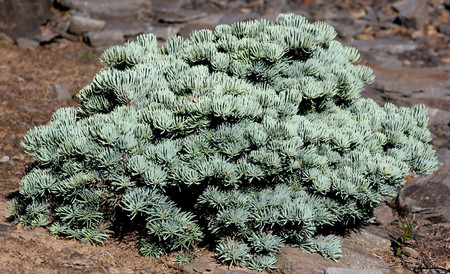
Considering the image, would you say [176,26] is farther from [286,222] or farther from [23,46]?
[286,222]

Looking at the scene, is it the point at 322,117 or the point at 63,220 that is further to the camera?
the point at 322,117

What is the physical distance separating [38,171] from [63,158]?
9.1 inches

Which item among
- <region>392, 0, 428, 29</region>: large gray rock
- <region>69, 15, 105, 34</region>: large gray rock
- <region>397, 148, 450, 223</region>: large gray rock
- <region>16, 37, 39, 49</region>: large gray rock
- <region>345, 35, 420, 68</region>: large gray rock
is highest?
<region>392, 0, 428, 29</region>: large gray rock

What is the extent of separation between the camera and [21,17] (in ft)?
28.2

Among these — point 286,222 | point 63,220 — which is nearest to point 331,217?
point 286,222

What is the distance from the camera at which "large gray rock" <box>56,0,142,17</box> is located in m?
9.36

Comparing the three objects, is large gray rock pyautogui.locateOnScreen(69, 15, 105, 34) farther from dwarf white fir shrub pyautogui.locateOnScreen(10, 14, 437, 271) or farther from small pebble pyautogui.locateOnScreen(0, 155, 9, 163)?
dwarf white fir shrub pyautogui.locateOnScreen(10, 14, 437, 271)

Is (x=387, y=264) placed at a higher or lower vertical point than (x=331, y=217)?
lower

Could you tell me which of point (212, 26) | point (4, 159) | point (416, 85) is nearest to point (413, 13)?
point (416, 85)

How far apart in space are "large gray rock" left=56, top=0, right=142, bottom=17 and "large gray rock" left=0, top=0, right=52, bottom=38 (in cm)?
64

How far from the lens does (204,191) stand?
389 cm

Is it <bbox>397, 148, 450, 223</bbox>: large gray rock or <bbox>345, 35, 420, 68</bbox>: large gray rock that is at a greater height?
<bbox>345, 35, 420, 68</bbox>: large gray rock

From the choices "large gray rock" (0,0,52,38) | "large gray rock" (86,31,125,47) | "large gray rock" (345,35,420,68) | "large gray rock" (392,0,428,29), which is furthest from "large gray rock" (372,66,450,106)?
"large gray rock" (0,0,52,38)

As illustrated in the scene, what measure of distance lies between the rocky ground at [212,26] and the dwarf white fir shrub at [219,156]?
7.4 inches
